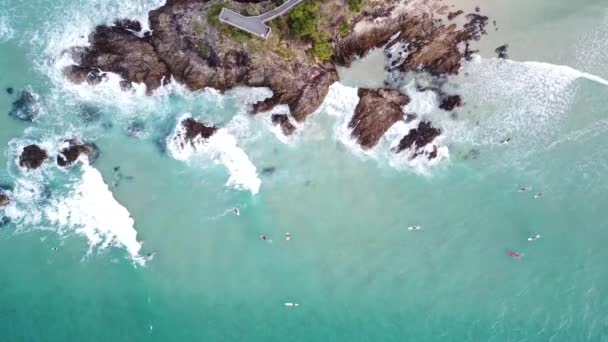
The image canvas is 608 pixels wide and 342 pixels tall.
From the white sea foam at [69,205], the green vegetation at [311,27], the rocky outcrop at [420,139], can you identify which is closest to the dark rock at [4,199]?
the white sea foam at [69,205]

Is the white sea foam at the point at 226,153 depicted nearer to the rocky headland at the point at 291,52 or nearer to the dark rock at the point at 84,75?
the rocky headland at the point at 291,52

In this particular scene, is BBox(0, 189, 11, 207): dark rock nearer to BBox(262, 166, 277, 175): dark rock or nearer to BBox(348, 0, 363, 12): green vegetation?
BBox(262, 166, 277, 175): dark rock

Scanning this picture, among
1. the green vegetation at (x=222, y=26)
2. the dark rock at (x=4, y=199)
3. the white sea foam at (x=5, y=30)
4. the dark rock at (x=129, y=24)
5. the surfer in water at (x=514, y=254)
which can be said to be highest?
the green vegetation at (x=222, y=26)

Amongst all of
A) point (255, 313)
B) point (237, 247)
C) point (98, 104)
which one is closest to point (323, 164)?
point (237, 247)

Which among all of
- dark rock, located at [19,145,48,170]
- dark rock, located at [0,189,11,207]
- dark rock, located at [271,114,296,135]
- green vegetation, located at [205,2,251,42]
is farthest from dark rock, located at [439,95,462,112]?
dark rock, located at [0,189,11,207]

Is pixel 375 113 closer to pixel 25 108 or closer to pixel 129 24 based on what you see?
pixel 129 24

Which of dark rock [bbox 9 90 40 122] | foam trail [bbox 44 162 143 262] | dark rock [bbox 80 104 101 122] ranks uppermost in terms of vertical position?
dark rock [bbox 80 104 101 122]
